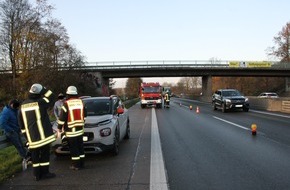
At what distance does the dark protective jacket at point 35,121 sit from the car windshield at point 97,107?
3148mm

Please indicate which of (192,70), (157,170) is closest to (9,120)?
(157,170)

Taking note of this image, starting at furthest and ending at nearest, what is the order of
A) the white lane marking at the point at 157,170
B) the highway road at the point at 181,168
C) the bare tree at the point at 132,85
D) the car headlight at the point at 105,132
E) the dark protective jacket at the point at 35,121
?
the bare tree at the point at 132,85 < the car headlight at the point at 105,132 < the dark protective jacket at the point at 35,121 < the highway road at the point at 181,168 < the white lane marking at the point at 157,170

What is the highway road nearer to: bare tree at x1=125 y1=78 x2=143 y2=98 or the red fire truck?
the red fire truck

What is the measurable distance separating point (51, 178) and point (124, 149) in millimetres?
3659

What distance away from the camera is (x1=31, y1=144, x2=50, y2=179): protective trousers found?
23.6ft

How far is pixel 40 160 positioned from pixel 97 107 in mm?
3736

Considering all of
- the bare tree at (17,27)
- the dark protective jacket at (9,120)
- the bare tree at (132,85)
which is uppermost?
the bare tree at (17,27)

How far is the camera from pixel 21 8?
3997cm

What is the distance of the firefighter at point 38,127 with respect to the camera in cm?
720

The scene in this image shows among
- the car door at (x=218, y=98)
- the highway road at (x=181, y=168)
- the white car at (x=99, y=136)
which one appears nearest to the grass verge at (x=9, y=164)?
the highway road at (x=181, y=168)

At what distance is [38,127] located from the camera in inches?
284

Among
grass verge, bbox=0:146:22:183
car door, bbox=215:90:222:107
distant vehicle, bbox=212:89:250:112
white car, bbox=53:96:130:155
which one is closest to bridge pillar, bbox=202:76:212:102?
car door, bbox=215:90:222:107

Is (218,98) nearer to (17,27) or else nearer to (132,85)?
(17,27)

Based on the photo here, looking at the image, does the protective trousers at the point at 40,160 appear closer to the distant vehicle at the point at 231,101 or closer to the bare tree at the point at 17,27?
the distant vehicle at the point at 231,101
